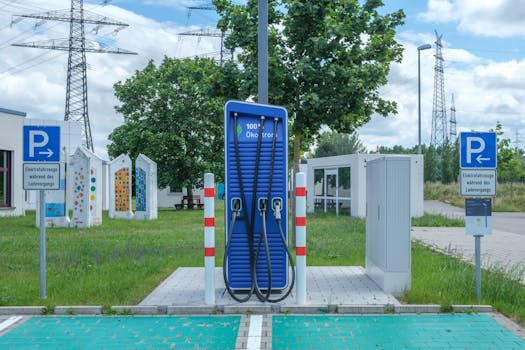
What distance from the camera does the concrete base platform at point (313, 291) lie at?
7.82 meters

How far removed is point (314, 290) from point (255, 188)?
1.70 metres

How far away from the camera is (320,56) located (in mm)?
Answer: 13352

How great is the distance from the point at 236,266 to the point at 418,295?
94.0 inches

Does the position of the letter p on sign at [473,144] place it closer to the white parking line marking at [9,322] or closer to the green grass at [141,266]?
the green grass at [141,266]

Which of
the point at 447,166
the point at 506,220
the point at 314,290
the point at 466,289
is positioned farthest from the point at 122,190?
the point at 447,166

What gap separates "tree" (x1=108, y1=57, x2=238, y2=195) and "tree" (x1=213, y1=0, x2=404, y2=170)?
2252cm

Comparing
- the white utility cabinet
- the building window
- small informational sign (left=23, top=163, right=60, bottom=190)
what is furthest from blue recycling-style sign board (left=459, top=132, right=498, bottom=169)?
the building window

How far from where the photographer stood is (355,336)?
6.38 m

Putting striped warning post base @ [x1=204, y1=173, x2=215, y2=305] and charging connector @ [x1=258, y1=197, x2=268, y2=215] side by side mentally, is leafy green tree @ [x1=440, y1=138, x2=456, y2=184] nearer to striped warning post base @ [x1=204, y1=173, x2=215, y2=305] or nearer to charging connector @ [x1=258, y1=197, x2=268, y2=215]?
charging connector @ [x1=258, y1=197, x2=268, y2=215]

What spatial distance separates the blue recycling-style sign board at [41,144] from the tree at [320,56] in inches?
227

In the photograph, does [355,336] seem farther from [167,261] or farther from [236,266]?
[167,261]

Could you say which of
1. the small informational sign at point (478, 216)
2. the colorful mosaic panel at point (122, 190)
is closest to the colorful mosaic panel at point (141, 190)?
the colorful mosaic panel at point (122, 190)

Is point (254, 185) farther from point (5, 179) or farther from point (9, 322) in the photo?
point (5, 179)

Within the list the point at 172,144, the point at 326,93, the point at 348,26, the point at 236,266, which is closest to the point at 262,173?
the point at 236,266
